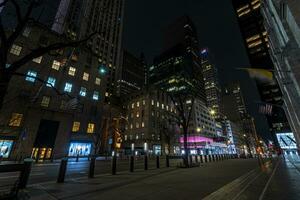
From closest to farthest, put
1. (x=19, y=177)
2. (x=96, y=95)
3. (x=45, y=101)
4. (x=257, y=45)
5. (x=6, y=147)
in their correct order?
(x=19, y=177) → (x=6, y=147) → (x=45, y=101) → (x=96, y=95) → (x=257, y=45)

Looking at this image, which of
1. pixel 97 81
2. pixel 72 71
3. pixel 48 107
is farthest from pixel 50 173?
pixel 97 81

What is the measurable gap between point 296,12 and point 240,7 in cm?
11078

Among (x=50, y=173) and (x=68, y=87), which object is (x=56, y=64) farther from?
(x=50, y=173)

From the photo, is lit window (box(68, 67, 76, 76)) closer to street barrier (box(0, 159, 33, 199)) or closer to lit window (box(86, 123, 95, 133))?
lit window (box(86, 123, 95, 133))

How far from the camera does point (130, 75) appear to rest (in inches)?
5000

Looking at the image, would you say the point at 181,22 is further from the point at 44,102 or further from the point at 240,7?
the point at 44,102

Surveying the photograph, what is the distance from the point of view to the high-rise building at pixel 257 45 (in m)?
82.2

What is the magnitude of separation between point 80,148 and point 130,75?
100 meters

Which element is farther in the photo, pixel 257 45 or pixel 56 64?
pixel 257 45

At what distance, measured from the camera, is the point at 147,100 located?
56344mm

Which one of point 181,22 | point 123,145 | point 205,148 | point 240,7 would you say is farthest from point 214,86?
point 123,145

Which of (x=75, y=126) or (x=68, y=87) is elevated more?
(x=68, y=87)

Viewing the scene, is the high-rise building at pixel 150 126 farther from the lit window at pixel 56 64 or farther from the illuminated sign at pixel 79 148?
the lit window at pixel 56 64

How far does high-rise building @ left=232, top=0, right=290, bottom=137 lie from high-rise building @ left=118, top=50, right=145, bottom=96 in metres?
76.1
